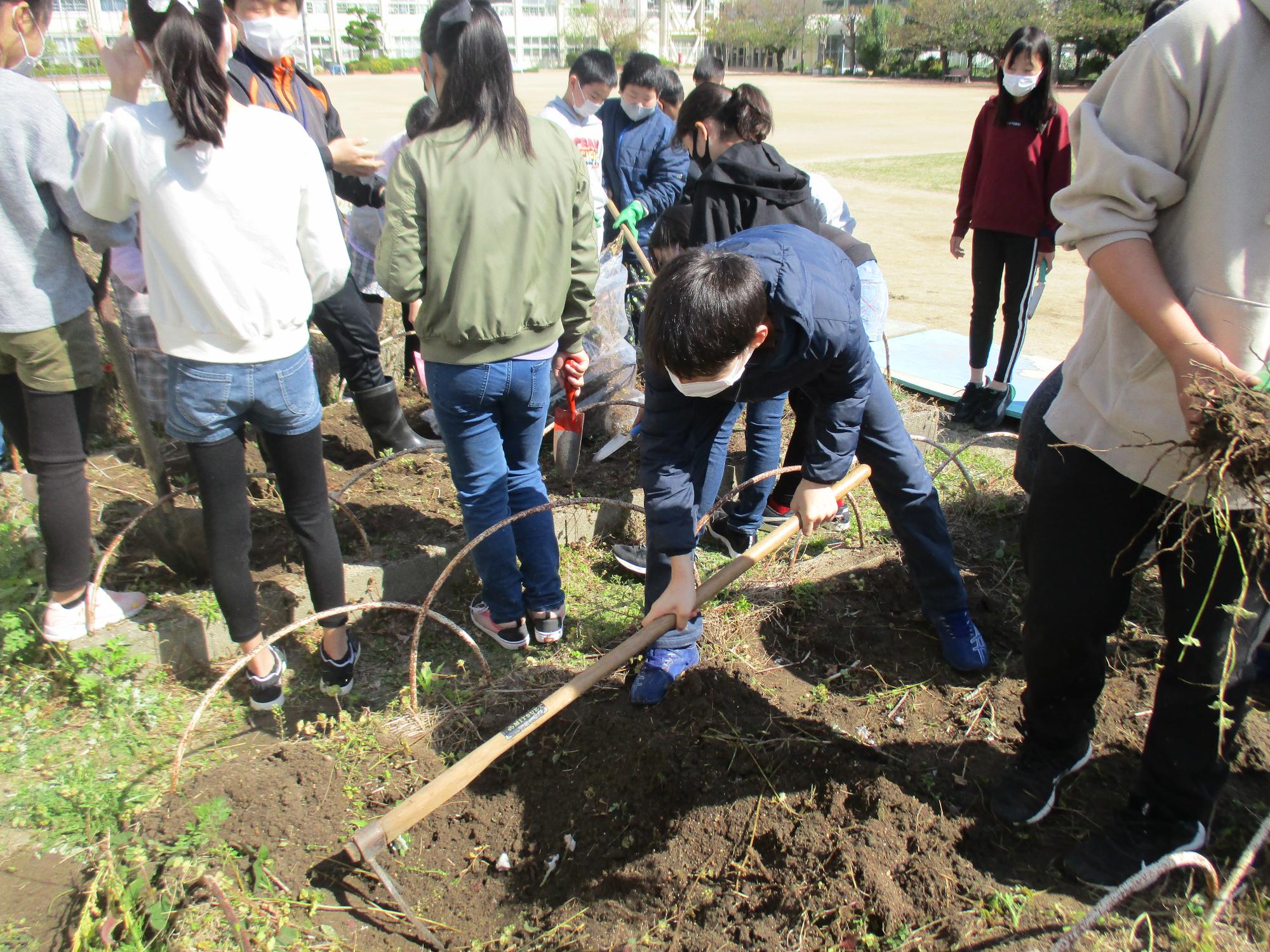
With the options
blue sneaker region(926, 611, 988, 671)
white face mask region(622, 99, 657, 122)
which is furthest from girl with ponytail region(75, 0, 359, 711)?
white face mask region(622, 99, 657, 122)

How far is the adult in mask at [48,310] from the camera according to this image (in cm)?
226

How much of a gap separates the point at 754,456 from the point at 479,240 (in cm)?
137

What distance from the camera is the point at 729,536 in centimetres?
351

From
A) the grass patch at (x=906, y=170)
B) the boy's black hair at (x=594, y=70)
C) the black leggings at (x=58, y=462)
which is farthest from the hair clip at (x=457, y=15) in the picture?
the grass patch at (x=906, y=170)

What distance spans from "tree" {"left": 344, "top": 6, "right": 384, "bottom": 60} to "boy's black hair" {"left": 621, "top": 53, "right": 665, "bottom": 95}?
41.3 m

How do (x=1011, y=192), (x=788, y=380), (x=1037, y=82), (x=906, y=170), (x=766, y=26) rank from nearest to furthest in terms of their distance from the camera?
(x=788, y=380) < (x=1037, y=82) < (x=1011, y=192) < (x=906, y=170) < (x=766, y=26)

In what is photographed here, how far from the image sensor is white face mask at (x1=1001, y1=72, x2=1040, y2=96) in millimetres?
4145

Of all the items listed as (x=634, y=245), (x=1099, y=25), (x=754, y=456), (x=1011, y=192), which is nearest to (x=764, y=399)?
(x=754, y=456)

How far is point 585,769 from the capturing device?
246 cm

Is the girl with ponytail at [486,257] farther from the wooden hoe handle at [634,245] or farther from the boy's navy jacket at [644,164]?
the boy's navy jacket at [644,164]

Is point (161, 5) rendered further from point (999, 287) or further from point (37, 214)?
point (999, 287)

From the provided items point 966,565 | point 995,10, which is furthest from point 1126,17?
point 966,565

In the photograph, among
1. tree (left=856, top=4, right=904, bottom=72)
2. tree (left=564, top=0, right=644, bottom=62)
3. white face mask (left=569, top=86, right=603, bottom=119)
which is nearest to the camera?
white face mask (left=569, top=86, right=603, bottom=119)

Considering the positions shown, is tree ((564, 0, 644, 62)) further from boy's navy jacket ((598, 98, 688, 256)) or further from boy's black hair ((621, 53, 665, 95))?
boy's navy jacket ((598, 98, 688, 256))
